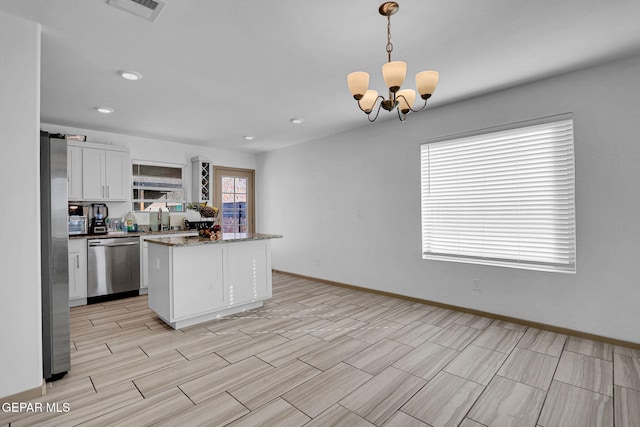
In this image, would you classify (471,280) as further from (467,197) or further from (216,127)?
(216,127)

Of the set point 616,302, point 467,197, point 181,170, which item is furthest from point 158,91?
point 616,302

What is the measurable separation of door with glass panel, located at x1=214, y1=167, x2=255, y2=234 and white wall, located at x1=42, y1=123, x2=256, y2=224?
238 mm

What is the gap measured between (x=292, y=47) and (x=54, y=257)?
2440 millimetres

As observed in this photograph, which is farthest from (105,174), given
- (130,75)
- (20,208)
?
(20,208)

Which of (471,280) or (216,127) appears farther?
(216,127)

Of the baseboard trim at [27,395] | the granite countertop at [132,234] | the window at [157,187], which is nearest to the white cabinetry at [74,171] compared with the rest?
the granite countertop at [132,234]

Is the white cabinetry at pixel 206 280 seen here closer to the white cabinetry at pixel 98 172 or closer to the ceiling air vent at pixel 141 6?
the white cabinetry at pixel 98 172

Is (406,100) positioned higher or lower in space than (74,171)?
higher

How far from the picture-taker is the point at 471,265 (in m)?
3.65

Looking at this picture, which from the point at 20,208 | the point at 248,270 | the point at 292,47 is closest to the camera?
the point at 20,208

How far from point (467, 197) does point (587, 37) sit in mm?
1842

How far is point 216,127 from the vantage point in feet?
15.4

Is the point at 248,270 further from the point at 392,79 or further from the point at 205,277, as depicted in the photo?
the point at 392,79

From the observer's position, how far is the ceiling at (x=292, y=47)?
2000 mm
